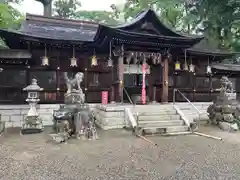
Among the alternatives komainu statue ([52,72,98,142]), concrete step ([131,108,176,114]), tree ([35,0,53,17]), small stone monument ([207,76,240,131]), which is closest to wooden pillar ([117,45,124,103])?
concrete step ([131,108,176,114])

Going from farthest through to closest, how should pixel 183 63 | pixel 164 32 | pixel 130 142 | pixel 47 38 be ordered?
pixel 183 63 → pixel 164 32 → pixel 47 38 → pixel 130 142

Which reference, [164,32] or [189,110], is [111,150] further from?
[164,32]

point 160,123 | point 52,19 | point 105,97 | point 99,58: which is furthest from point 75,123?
point 52,19

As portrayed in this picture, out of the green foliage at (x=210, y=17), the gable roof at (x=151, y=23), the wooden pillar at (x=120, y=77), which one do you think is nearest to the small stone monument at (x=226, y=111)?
the gable roof at (x=151, y=23)

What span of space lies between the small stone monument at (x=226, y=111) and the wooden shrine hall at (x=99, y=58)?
2419 millimetres

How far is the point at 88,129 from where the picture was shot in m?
7.28

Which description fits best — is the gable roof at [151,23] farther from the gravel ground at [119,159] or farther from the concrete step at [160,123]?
the gravel ground at [119,159]

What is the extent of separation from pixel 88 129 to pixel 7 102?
206 inches

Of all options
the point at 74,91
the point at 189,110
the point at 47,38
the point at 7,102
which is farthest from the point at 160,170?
the point at 7,102

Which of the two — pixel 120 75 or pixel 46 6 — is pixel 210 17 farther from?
pixel 46 6

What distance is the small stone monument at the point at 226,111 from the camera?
892 centimetres

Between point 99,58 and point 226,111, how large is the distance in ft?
22.0

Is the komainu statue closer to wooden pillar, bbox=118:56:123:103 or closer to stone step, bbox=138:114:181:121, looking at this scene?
stone step, bbox=138:114:181:121

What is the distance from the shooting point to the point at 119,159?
5133mm
